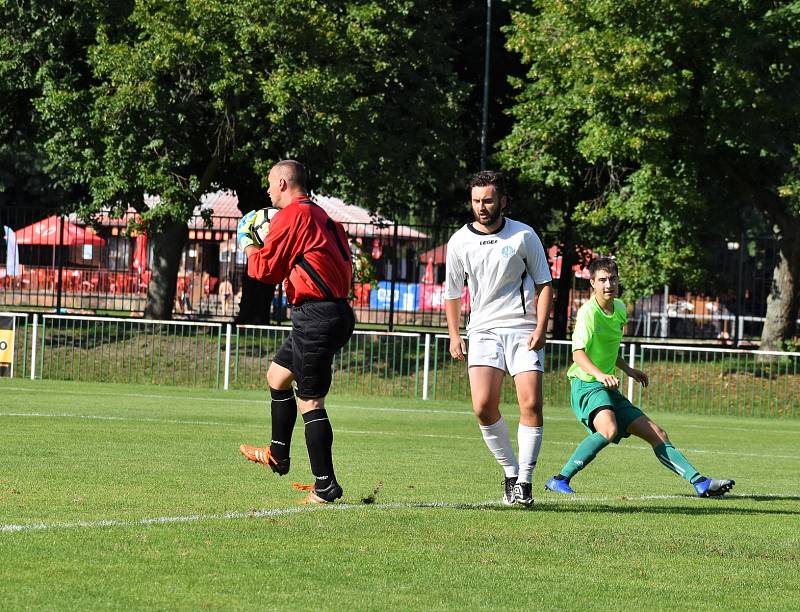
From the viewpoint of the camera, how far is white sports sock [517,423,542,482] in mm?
8844

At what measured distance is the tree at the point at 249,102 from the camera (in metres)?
28.7

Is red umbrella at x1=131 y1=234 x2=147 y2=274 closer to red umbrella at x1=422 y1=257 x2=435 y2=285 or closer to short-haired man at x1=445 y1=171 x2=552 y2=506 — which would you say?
red umbrella at x1=422 y1=257 x2=435 y2=285

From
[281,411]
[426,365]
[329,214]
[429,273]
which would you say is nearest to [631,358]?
[426,365]

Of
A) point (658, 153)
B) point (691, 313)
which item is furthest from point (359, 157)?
point (691, 313)

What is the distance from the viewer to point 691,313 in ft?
123

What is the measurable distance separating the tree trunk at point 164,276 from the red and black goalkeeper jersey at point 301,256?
82.8ft

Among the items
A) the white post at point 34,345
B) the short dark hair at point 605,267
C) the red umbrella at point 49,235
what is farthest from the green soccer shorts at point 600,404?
the red umbrella at point 49,235

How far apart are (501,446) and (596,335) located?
5.16 feet

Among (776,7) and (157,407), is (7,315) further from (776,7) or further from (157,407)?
(776,7)

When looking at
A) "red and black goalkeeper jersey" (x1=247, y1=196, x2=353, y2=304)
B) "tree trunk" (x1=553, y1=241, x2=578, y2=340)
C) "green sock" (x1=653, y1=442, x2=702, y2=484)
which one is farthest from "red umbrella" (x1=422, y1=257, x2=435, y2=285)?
"red and black goalkeeper jersey" (x1=247, y1=196, x2=353, y2=304)

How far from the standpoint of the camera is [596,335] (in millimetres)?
10148

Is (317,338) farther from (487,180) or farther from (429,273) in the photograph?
(429,273)

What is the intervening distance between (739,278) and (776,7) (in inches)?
305

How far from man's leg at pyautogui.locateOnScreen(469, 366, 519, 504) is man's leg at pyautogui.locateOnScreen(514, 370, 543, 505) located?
8 cm
